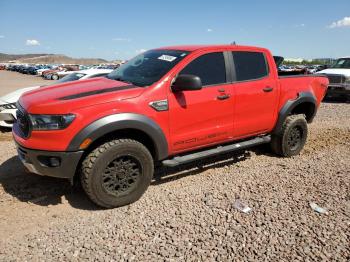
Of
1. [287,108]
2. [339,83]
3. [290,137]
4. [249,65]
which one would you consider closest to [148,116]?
[249,65]

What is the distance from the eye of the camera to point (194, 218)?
144 inches

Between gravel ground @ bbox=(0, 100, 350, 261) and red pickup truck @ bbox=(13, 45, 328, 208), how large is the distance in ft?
1.36

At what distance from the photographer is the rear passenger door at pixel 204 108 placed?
4.09 metres

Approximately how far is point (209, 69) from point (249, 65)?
2.61 ft

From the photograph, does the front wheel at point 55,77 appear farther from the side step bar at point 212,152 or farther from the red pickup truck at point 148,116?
the side step bar at point 212,152

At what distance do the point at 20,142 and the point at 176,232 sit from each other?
197 cm

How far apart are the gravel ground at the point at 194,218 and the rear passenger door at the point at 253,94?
706mm

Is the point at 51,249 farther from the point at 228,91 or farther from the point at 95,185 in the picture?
the point at 228,91

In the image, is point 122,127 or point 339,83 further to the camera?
point 339,83

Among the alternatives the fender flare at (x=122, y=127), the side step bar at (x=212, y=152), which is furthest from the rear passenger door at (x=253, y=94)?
the fender flare at (x=122, y=127)

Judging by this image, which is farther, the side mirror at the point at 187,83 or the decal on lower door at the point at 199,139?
the decal on lower door at the point at 199,139

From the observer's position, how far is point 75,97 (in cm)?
367

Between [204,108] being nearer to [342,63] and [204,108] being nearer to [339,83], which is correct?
[339,83]

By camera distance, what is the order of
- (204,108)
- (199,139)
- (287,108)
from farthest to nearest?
(287,108), (199,139), (204,108)
